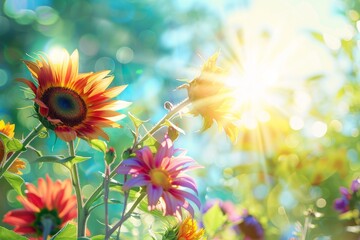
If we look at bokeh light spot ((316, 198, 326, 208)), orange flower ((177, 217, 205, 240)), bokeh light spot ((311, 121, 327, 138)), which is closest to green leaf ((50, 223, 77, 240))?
orange flower ((177, 217, 205, 240))

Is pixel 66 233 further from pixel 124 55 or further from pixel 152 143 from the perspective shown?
pixel 124 55

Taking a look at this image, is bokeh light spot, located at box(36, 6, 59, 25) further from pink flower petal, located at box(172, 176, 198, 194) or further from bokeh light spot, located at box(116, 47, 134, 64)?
pink flower petal, located at box(172, 176, 198, 194)

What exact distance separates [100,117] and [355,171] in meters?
0.98

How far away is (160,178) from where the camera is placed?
58 cm

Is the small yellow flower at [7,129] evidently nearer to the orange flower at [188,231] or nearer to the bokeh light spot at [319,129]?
the orange flower at [188,231]

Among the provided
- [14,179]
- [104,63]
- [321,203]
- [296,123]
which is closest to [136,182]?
[14,179]

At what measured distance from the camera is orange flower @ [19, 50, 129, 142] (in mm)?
568

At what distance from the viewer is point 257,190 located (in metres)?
1.46

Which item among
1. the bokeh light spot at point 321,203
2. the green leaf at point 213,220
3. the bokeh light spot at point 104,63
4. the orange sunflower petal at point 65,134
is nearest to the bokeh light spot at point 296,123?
the bokeh light spot at point 321,203

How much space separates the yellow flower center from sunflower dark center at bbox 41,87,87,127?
0.09 m

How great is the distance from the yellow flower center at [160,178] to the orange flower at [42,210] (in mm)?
248

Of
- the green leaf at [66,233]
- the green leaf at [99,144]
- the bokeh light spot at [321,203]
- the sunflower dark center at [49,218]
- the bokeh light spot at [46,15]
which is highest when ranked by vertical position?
the green leaf at [99,144]

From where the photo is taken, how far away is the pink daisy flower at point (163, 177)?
0.56m

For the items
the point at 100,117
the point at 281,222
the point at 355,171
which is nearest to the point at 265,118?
the point at 355,171
